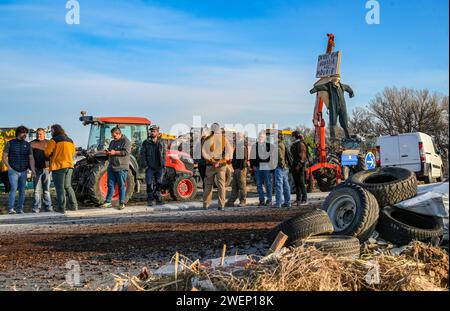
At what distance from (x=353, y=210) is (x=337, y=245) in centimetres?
204

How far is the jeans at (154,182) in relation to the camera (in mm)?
14898

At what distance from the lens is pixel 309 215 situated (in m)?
6.89

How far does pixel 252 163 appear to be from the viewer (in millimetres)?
15016

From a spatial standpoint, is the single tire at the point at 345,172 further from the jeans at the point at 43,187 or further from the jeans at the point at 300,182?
the jeans at the point at 43,187

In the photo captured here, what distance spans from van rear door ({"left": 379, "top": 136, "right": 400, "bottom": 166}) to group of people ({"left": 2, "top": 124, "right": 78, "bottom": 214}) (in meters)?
14.0

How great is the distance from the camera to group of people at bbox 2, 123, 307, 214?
13344mm

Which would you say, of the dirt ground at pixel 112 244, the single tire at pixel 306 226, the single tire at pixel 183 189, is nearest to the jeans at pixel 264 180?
the dirt ground at pixel 112 244

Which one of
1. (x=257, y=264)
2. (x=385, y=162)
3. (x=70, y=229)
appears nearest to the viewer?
(x=257, y=264)

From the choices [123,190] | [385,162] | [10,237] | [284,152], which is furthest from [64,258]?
[385,162]

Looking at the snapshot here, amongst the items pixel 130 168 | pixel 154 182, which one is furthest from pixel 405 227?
pixel 130 168

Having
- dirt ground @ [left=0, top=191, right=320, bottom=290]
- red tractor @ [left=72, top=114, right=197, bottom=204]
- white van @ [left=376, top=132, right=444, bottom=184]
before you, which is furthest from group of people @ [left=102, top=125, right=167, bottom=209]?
white van @ [left=376, top=132, right=444, bottom=184]

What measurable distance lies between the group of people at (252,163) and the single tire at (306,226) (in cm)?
688
